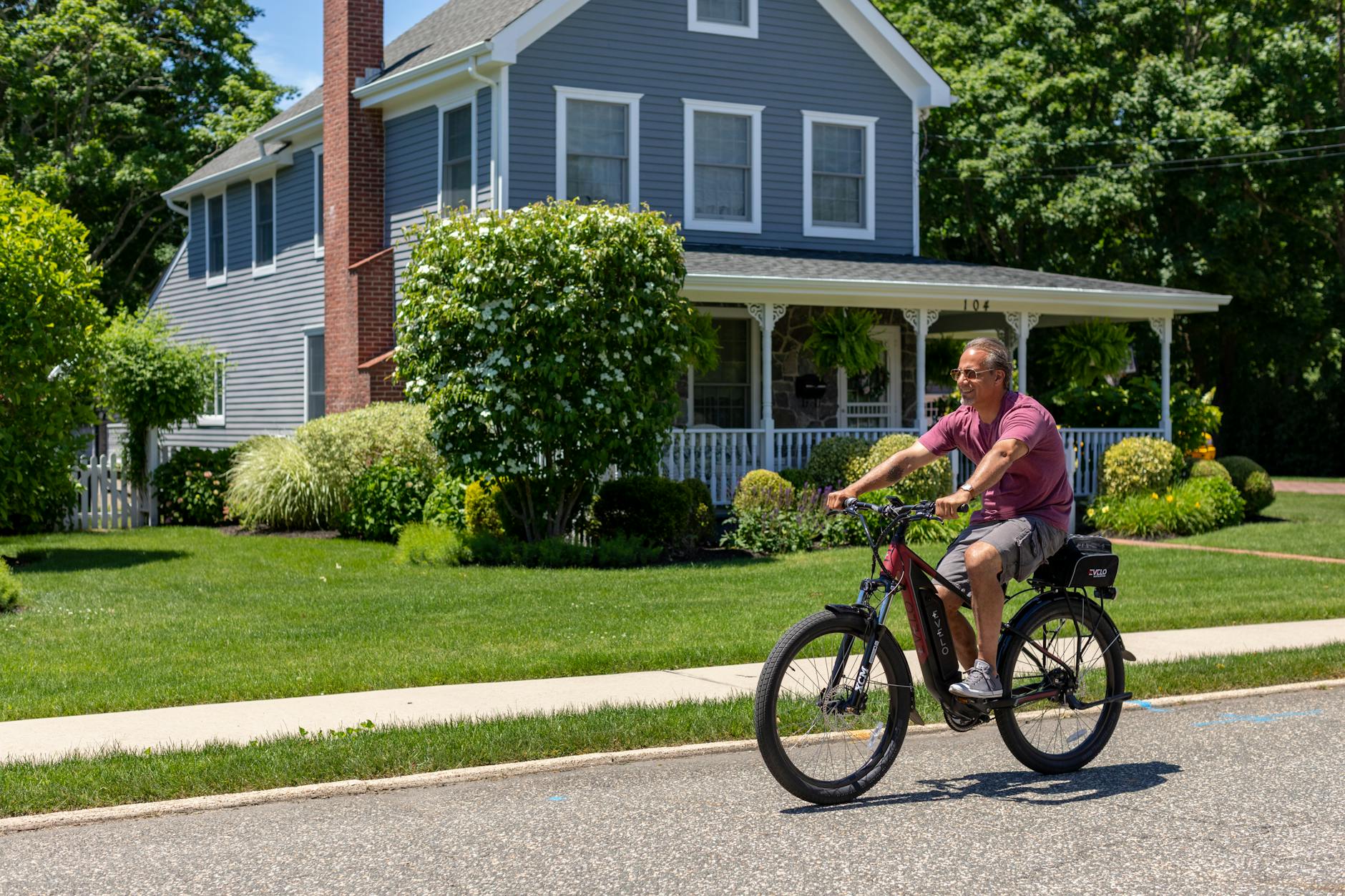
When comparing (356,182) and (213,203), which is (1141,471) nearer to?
(356,182)

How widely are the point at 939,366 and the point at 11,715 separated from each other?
19.8 meters

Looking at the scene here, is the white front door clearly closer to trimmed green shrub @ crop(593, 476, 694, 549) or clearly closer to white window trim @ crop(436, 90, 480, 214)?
white window trim @ crop(436, 90, 480, 214)

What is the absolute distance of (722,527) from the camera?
1870 cm

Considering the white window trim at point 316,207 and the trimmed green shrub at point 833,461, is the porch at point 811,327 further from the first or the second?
the white window trim at point 316,207

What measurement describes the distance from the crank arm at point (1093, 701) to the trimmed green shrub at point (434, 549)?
9.57 metres

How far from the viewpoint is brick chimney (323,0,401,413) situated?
22.2 m

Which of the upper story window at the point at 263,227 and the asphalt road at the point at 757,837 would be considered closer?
the asphalt road at the point at 757,837

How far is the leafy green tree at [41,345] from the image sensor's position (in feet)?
48.8

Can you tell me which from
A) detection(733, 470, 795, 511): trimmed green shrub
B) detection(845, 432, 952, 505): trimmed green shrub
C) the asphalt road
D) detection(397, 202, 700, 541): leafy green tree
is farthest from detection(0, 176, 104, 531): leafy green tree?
the asphalt road

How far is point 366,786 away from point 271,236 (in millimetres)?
21791

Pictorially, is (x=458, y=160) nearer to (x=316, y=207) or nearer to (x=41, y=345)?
(x=316, y=207)

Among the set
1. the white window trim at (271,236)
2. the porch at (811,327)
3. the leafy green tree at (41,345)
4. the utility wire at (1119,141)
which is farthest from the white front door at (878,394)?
the leafy green tree at (41,345)

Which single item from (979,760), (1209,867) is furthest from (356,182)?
(1209,867)

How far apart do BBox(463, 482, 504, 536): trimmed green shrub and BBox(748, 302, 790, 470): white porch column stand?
418 cm
